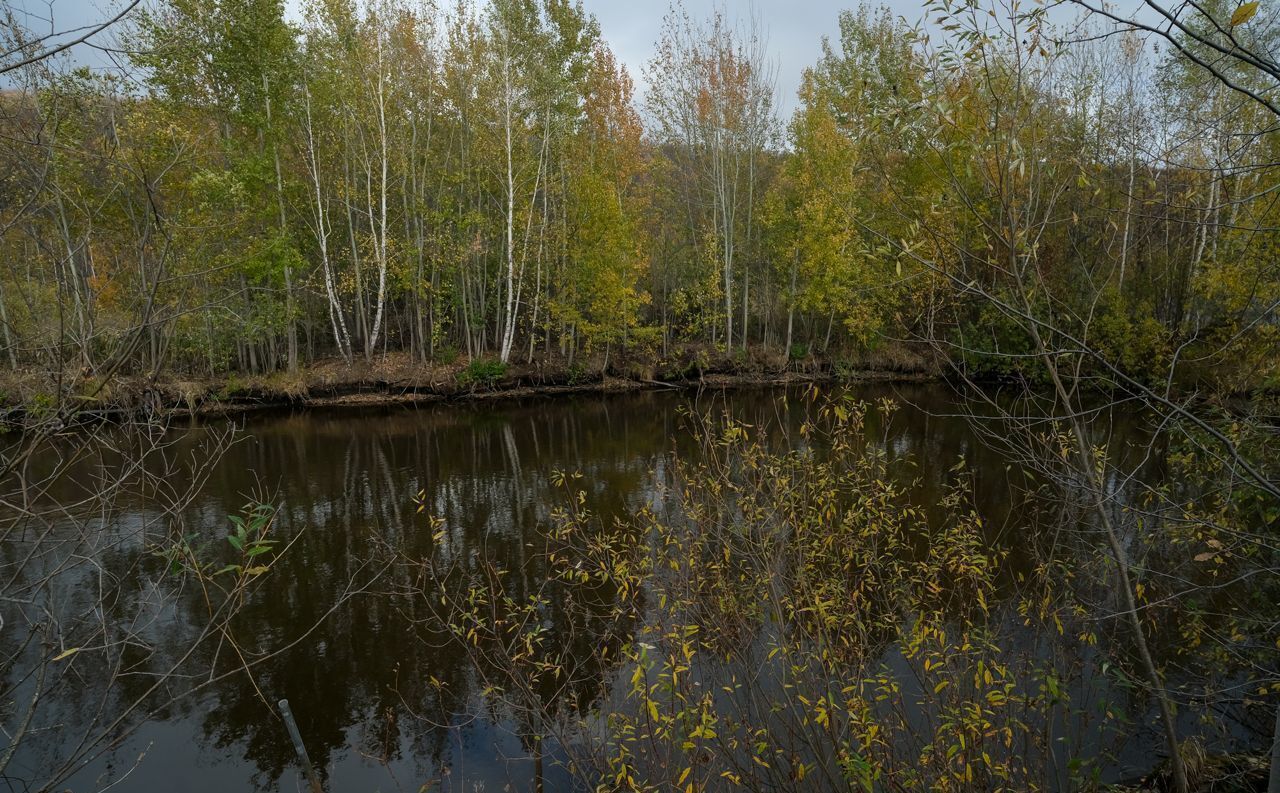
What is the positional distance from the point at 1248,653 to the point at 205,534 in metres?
12.9

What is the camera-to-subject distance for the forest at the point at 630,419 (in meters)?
3.65

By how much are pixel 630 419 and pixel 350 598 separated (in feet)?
40.7

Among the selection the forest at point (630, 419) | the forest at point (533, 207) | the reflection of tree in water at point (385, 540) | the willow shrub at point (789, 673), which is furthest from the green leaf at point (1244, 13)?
the forest at point (533, 207)

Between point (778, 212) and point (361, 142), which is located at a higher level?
point (361, 142)

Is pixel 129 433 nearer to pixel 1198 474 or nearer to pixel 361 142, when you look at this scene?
pixel 1198 474

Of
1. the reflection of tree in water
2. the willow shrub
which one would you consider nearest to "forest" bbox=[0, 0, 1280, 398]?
the reflection of tree in water

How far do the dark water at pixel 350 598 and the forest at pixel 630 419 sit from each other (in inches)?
3.2

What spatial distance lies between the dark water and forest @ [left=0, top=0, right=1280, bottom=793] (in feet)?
0.27

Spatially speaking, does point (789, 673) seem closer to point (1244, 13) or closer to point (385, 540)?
point (1244, 13)

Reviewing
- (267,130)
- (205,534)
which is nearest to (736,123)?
(267,130)

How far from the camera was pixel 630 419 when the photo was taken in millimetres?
21312

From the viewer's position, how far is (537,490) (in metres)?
13.9

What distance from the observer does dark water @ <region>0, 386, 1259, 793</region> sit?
6.52 metres

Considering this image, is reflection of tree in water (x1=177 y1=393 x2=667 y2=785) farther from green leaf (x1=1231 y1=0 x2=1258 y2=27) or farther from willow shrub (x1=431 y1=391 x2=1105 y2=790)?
green leaf (x1=1231 y1=0 x2=1258 y2=27)
